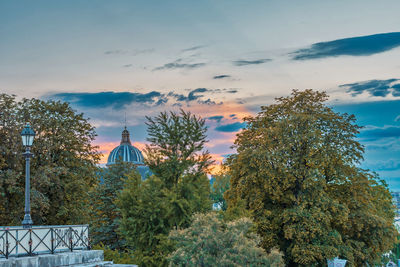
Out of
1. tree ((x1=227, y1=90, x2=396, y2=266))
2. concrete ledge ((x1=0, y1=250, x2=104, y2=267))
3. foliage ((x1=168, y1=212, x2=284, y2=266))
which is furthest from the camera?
tree ((x1=227, y1=90, x2=396, y2=266))

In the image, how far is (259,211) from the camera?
34.7 metres

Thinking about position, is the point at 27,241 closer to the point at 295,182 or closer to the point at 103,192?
the point at 295,182

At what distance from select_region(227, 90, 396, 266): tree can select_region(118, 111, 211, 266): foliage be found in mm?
8665

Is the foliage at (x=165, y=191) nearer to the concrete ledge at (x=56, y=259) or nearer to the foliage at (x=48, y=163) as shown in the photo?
the concrete ledge at (x=56, y=259)

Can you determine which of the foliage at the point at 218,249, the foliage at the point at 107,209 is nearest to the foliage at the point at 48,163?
the foliage at the point at 107,209

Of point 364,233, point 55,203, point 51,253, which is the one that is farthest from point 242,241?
point 55,203

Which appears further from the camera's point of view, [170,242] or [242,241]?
[170,242]

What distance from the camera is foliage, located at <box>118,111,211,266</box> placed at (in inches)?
968

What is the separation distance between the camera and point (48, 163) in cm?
3706

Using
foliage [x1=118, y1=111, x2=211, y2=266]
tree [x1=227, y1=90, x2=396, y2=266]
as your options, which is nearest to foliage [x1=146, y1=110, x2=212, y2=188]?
foliage [x1=118, y1=111, x2=211, y2=266]

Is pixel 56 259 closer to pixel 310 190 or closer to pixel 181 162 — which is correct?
pixel 181 162

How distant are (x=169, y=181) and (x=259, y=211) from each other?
10.7m

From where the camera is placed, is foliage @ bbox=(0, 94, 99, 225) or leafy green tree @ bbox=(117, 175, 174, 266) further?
foliage @ bbox=(0, 94, 99, 225)

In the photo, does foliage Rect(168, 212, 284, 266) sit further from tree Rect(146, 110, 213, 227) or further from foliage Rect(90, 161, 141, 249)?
foliage Rect(90, 161, 141, 249)
